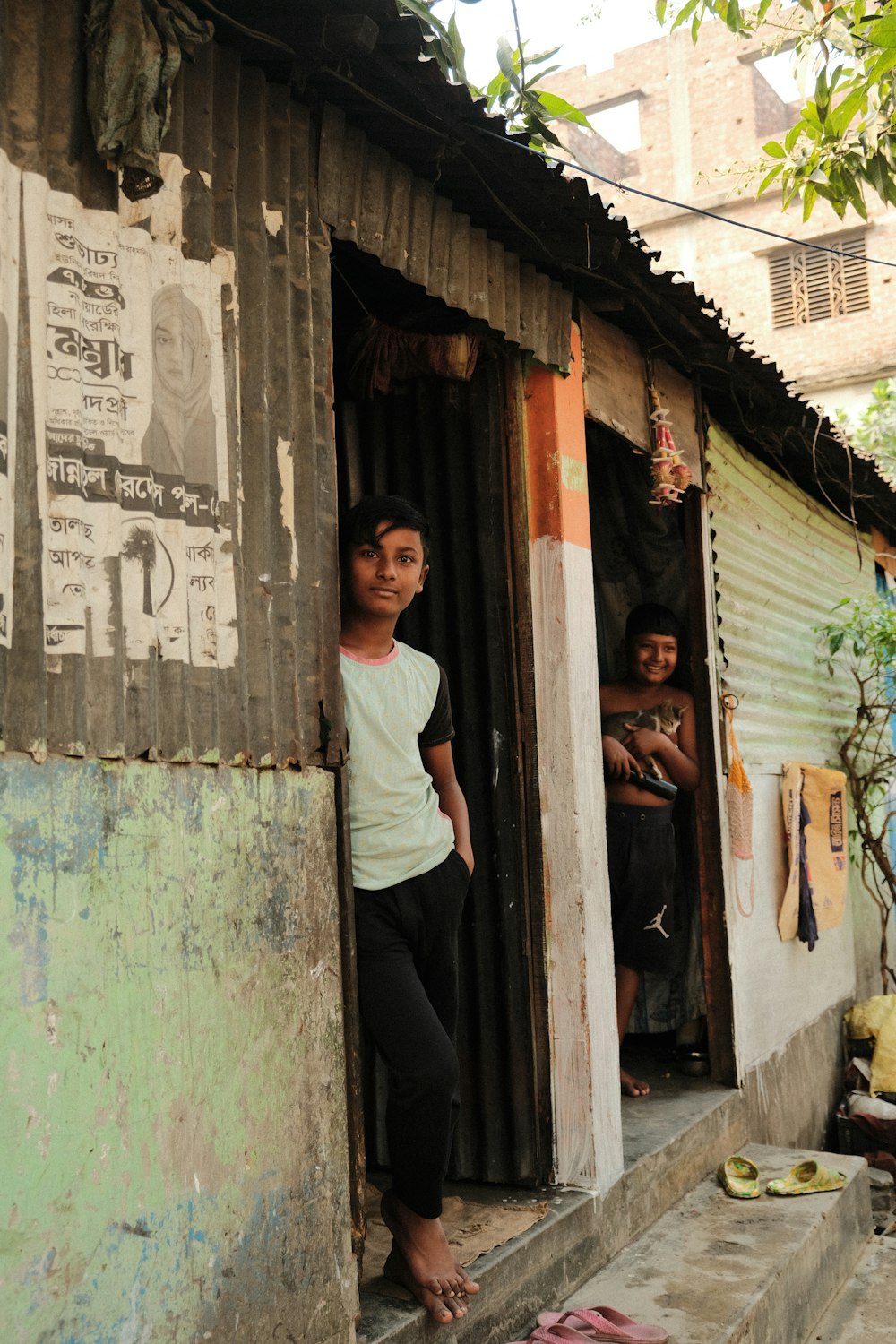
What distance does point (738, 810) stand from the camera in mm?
5781

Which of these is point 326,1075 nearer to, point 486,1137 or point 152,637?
point 152,637

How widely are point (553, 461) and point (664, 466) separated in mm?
1168

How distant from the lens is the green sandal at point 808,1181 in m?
4.84

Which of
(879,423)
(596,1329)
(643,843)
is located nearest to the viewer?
(596,1329)

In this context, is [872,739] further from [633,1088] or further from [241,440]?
[241,440]

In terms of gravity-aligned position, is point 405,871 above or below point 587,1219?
above

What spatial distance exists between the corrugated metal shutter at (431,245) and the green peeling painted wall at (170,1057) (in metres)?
1.52

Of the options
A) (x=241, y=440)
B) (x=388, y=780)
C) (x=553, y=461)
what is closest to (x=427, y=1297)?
(x=388, y=780)

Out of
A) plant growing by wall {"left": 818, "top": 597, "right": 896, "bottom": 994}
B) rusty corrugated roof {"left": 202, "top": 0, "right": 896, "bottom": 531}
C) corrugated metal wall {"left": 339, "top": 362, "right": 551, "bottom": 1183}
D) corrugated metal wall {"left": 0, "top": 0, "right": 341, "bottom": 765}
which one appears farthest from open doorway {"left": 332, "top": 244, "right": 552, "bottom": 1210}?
plant growing by wall {"left": 818, "top": 597, "right": 896, "bottom": 994}

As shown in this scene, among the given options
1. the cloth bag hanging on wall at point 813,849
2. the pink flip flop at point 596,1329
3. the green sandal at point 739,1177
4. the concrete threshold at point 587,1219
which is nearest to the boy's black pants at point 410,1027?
the concrete threshold at point 587,1219

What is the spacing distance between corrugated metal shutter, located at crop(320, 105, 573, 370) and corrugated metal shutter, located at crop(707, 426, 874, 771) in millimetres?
2020

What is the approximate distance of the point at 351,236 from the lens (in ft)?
10.4

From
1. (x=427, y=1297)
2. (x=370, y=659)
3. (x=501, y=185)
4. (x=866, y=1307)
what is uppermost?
(x=501, y=185)

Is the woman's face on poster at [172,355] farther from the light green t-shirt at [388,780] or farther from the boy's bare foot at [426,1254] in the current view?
the boy's bare foot at [426,1254]
